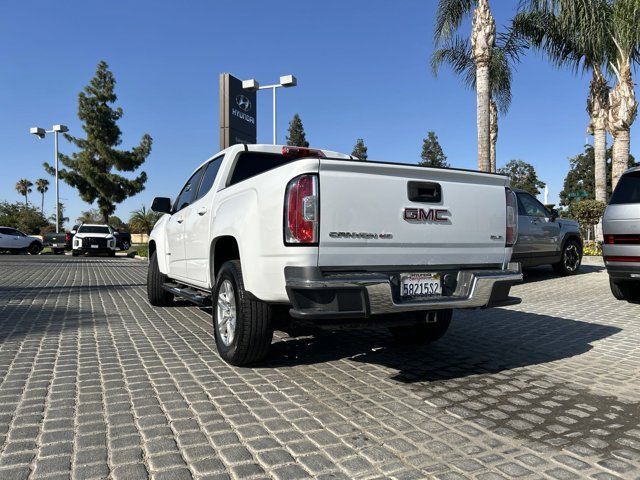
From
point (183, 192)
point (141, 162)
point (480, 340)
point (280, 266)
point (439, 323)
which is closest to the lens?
point (280, 266)

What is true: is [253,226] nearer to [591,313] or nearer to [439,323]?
[439,323]

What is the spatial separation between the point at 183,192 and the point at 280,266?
12.4 feet

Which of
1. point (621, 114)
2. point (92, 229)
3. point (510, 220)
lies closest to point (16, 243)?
point (92, 229)

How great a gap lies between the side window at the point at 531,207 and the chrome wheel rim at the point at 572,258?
1.35 m

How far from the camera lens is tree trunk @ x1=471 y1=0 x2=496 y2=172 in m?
14.7

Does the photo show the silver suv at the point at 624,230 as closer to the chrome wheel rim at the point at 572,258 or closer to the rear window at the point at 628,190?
the rear window at the point at 628,190

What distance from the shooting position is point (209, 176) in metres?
5.59

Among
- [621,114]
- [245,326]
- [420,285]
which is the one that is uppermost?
[621,114]

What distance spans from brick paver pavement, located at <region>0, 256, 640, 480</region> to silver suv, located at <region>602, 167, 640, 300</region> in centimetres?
124

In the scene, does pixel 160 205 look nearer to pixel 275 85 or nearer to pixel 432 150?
pixel 275 85

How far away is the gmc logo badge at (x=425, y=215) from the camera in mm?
3582

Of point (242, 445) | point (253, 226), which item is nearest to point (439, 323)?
point (253, 226)

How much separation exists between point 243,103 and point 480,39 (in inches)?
309

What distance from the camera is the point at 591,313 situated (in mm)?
6938
